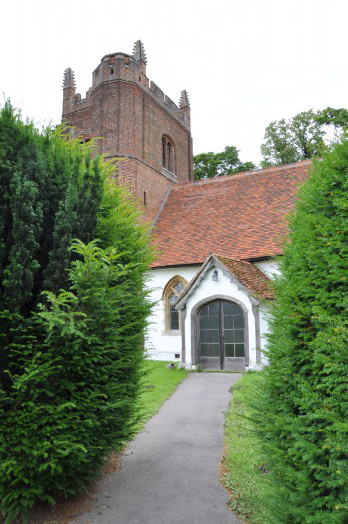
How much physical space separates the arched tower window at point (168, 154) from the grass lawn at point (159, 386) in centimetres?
1300

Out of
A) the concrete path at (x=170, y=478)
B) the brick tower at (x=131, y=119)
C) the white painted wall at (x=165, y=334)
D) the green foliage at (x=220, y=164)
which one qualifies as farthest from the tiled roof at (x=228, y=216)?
the green foliage at (x=220, y=164)

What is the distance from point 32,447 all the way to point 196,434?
156 inches

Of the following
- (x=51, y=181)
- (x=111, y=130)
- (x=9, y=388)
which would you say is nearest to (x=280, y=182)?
(x=111, y=130)

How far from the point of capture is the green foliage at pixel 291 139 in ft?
111

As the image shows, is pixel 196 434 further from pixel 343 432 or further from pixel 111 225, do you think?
pixel 343 432

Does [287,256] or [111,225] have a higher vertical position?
[111,225]

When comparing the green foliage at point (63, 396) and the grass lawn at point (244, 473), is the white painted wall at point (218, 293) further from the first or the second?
the green foliage at point (63, 396)

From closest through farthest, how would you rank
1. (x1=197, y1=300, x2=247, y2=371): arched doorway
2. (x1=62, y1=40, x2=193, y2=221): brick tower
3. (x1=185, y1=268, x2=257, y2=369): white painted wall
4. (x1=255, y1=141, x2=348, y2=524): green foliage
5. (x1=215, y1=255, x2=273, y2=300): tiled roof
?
(x1=255, y1=141, x2=348, y2=524): green foliage → (x1=215, y1=255, x2=273, y2=300): tiled roof → (x1=185, y1=268, x2=257, y2=369): white painted wall → (x1=197, y1=300, x2=247, y2=371): arched doorway → (x1=62, y1=40, x2=193, y2=221): brick tower

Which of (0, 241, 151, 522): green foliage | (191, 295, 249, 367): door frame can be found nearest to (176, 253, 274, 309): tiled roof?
(191, 295, 249, 367): door frame

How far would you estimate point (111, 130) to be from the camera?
67.2ft

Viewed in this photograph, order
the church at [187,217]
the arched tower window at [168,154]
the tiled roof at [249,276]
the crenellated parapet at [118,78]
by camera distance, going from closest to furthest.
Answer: the tiled roof at [249,276] → the church at [187,217] → the crenellated parapet at [118,78] → the arched tower window at [168,154]

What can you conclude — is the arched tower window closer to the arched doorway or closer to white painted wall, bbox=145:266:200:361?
white painted wall, bbox=145:266:200:361

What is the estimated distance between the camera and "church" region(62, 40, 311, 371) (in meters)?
14.6

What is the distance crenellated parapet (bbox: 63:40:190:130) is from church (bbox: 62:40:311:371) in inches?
2.4
